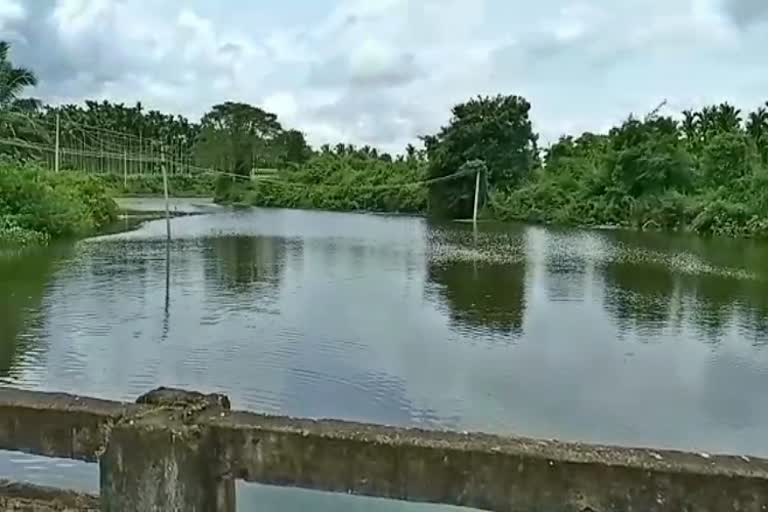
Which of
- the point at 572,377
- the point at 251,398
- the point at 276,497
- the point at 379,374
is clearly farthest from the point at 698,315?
the point at 276,497

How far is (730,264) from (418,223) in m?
22.4

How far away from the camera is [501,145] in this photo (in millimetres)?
48406

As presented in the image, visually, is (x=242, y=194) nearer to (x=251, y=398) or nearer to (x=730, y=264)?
(x=730, y=264)

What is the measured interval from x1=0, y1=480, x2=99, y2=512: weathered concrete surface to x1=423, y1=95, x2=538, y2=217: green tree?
4590 cm

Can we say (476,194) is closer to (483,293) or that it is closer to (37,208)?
(37,208)

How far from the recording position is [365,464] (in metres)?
1.55

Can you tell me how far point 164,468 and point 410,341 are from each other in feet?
32.5

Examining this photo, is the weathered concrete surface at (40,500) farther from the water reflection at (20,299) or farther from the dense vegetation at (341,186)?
the dense vegetation at (341,186)

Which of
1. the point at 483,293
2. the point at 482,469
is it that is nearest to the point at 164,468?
the point at 482,469

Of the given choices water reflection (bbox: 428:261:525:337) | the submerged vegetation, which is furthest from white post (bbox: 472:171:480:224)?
water reflection (bbox: 428:261:525:337)

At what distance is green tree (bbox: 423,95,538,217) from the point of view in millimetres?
47469

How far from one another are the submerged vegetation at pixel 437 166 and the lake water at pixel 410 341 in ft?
34.4

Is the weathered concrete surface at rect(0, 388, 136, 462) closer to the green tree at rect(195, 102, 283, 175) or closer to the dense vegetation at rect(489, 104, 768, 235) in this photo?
the dense vegetation at rect(489, 104, 768, 235)

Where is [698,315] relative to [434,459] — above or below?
below
